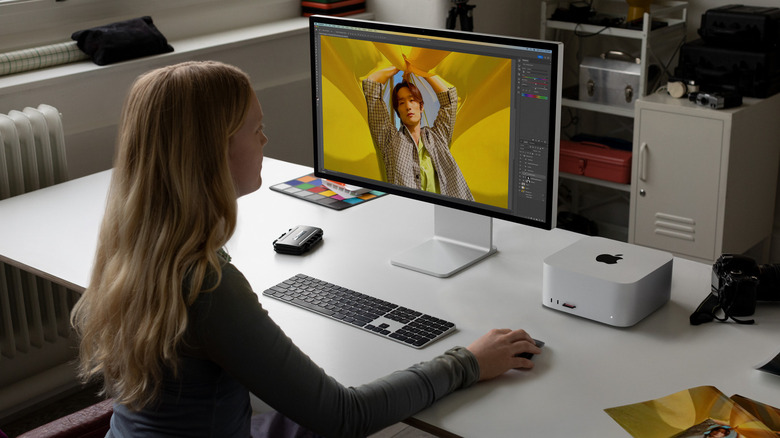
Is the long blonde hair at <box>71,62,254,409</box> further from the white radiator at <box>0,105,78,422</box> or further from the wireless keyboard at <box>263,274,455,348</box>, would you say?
the white radiator at <box>0,105,78,422</box>

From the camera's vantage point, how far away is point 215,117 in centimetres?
131

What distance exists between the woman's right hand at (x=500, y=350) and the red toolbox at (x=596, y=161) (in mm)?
2103

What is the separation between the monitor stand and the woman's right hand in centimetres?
35

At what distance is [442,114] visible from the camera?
1824 mm

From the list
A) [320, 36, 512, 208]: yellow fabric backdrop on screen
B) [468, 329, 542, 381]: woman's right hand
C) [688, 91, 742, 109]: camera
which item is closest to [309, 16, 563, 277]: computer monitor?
[320, 36, 512, 208]: yellow fabric backdrop on screen

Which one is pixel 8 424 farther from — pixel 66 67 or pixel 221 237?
pixel 221 237

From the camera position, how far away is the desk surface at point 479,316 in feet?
4.66

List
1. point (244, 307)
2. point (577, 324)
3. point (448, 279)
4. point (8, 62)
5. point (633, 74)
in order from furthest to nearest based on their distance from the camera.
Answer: point (633, 74)
point (8, 62)
point (448, 279)
point (577, 324)
point (244, 307)

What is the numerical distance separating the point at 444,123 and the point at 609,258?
0.42 meters

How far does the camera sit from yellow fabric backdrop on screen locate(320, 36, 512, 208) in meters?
1.74

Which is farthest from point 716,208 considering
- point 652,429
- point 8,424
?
point 8,424

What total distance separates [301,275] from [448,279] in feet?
1.01

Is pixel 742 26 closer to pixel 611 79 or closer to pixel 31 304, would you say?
pixel 611 79

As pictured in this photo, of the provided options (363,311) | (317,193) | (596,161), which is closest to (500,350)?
(363,311)
